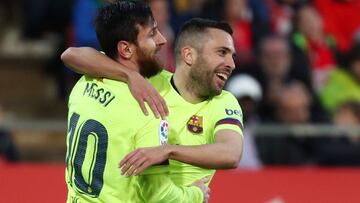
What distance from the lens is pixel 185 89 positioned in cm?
573

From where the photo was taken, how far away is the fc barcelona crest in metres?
5.59

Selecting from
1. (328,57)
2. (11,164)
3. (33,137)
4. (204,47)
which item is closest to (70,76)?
(33,137)

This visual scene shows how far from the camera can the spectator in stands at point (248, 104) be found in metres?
9.09

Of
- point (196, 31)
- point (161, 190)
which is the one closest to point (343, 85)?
point (196, 31)

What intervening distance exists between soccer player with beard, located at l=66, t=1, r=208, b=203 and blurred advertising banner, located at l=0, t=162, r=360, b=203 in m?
3.03

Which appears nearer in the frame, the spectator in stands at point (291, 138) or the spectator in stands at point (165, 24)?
the spectator in stands at point (291, 138)

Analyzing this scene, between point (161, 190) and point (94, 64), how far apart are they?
0.73 m

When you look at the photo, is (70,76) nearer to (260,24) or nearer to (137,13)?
(260,24)

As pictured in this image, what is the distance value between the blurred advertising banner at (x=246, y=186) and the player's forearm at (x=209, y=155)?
3.07m

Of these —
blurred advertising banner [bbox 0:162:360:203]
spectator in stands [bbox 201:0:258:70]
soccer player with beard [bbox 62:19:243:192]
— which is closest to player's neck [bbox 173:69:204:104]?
soccer player with beard [bbox 62:19:243:192]

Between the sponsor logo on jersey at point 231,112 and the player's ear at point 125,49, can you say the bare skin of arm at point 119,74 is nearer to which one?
the player's ear at point 125,49

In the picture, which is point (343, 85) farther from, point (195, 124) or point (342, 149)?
point (195, 124)

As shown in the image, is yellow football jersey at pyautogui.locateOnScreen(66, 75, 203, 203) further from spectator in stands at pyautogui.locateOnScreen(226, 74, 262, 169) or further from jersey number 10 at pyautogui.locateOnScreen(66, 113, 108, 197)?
A: spectator in stands at pyautogui.locateOnScreen(226, 74, 262, 169)

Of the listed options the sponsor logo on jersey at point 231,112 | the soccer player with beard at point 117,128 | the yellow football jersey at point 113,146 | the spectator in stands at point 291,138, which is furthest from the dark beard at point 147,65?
the spectator in stands at point 291,138
